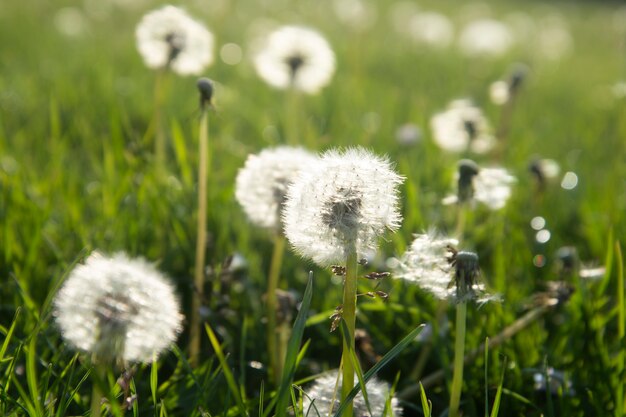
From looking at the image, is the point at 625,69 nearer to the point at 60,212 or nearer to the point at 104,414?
the point at 60,212

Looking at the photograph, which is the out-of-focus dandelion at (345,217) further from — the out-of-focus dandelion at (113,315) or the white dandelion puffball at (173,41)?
the white dandelion puffball at (173,41)

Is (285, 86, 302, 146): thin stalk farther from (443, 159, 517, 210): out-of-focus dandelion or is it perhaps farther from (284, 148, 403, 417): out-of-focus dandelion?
(284, 148, 403, 417): out-of-focus dandelion

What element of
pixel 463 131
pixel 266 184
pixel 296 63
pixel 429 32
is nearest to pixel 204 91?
pixel 266 184

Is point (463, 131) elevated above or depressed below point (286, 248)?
above

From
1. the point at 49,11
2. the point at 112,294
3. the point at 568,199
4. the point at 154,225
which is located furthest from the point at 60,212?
the point at 49,11

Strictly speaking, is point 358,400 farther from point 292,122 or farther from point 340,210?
point 292,122

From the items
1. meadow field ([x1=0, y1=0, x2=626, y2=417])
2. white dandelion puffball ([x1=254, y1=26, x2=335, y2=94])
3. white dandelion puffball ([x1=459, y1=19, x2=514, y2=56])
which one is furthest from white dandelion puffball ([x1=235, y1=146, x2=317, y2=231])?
white dandelion puffball ([x1=459, y1=19, x2=514, y2=56])

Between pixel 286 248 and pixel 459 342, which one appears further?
pixel 286 248

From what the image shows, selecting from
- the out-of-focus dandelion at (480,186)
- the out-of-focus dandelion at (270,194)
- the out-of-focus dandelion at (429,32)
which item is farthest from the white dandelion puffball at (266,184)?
the out-of-focus dandelion at (429,32)
